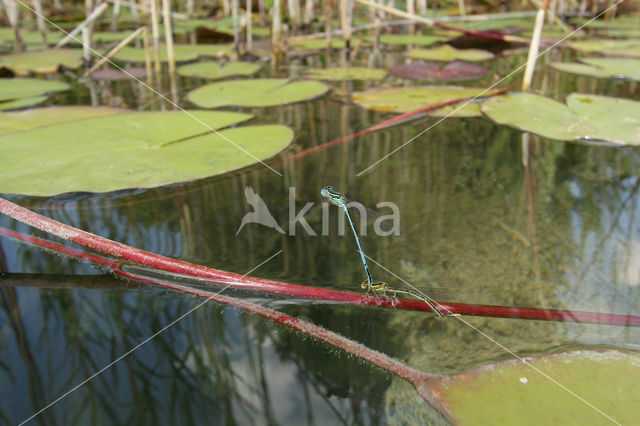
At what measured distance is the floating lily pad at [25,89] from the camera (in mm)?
2985

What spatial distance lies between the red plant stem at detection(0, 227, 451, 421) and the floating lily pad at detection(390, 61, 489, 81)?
115 inches

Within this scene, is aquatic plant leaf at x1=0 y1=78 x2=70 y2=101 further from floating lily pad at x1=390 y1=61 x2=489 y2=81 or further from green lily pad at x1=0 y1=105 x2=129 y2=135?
floating lily pad at x1=390 y1=61 x2=489 y2=81

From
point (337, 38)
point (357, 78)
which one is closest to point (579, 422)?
point (357, 78)

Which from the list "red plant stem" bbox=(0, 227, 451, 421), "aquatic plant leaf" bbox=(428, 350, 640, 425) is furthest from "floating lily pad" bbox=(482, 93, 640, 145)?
"red plant stem" bbox=(0, 227, 451, 421)

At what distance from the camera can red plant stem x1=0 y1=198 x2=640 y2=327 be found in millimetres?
1144

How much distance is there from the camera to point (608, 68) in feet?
12.3

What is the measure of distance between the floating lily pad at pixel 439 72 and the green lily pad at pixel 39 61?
280cm

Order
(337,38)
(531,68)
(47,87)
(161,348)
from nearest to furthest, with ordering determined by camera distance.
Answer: (161,348), (531,68), (47,87), (337,38)

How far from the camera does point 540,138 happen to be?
2.61m

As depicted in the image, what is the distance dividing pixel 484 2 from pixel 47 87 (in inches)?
324

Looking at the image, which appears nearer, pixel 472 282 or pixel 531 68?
pixel 472 282

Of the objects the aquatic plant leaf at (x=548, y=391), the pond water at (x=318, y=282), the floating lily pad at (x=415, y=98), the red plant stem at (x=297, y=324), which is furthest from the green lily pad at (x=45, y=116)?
the aquatic plant leaf at (x=548, y=391)

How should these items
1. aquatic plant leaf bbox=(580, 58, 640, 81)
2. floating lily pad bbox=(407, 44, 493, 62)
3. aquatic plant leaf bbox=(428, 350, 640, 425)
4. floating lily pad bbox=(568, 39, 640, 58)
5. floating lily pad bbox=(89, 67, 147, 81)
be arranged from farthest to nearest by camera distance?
floating lily pad bbox=(407, 44, 493, 62) < floating lily pad bbox=(568, 39, 640, 58) < floating lily pad bbox=(89, 67, 147, 81) < aquatic plant leaf bbox=(580, 58, 640, 81) < aquatic plant leaf bbox=(428, 350, 640, 425)

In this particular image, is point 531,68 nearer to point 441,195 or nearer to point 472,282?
point 441,195
